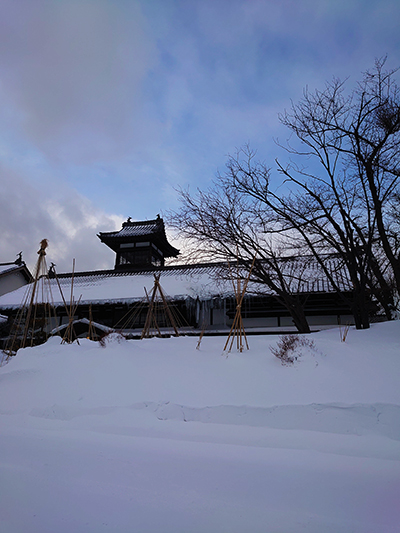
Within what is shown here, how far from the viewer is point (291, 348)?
4.37m

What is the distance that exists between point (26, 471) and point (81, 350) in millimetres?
2912

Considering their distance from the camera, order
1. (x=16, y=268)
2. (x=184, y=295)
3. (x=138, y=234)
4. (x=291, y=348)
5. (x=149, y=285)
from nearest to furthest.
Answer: (x=291, y=348) → (x=184, y=295) → (x=149, y=285) → (x=138, y=234) → (x=16, y=268)

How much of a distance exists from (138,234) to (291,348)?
11.8 m

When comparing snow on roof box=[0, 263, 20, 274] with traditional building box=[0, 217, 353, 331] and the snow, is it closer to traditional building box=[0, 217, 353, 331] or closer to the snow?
traditional building box=[0, 217, 353, 331]

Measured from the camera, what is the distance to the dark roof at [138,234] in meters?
15.3

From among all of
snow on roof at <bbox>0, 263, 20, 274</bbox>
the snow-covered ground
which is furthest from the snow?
Result: the snow-covered ground

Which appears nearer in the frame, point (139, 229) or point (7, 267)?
point (139, 229)

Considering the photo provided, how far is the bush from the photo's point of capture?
4218 mm

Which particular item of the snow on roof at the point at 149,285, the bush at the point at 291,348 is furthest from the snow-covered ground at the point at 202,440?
the snow on roof at the point at 149,285

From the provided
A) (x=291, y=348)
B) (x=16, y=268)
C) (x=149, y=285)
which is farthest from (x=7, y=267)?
(x=291, y=348)

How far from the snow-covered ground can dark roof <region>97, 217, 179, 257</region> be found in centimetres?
1046

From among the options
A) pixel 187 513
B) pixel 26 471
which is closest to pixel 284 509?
pixel 187 513

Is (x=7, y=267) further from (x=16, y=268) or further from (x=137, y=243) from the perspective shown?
(x=137, y=243)

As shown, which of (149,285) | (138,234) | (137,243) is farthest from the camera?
(137,243)
